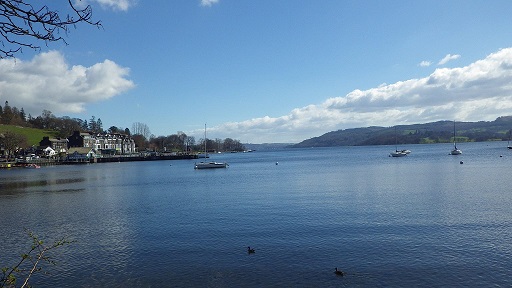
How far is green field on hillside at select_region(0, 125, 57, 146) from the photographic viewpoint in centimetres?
16138

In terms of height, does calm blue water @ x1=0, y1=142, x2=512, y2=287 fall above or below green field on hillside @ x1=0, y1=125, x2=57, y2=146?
below

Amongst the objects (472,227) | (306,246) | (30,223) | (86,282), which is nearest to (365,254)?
(306,246)

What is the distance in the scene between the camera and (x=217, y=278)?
14.4 metres

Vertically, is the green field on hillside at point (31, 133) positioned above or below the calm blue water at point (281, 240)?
above

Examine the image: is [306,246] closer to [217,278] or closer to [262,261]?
[262,261]

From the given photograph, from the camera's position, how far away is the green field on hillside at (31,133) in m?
161

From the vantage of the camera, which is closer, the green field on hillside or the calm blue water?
the calm blue water

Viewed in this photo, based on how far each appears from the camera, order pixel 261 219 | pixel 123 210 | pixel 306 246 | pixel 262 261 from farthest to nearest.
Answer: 1. pixel 123 210
2. pixel 261 219
3. pixel 306 246
4. pixel 262 261

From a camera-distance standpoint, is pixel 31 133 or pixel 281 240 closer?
pixel 281 240

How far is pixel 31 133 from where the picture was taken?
558 feet

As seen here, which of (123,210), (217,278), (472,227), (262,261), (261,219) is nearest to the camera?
(217,278)

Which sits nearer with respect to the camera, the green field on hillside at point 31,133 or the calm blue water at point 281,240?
the calm blue water at point 281,240

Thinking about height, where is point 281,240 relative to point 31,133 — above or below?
below

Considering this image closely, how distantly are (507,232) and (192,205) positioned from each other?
22.5 m
